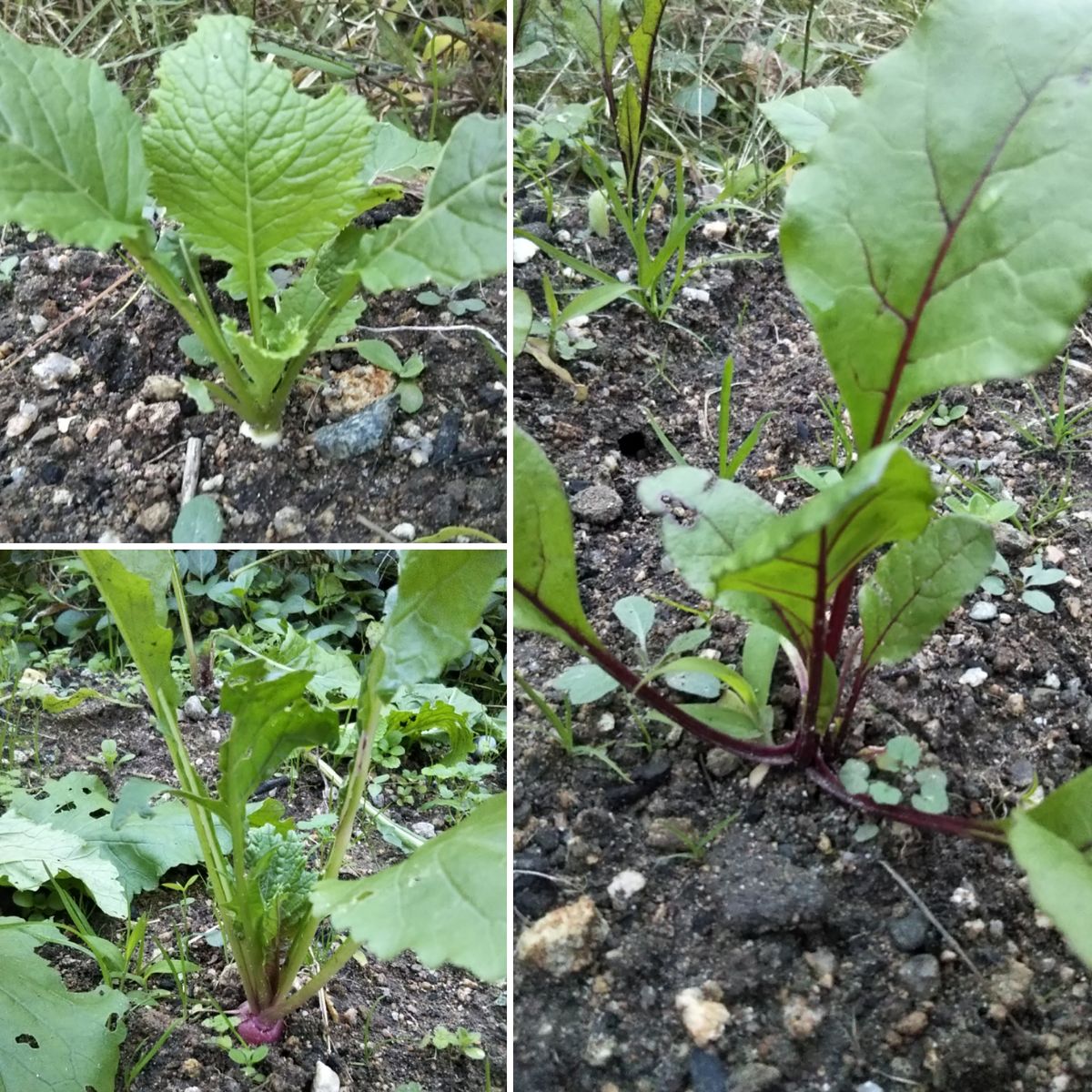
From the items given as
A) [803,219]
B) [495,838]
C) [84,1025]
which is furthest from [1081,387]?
[84,1025]

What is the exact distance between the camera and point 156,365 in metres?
1.14

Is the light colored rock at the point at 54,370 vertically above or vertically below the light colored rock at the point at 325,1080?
above

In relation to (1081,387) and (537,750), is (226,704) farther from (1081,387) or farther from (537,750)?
(1081,387)

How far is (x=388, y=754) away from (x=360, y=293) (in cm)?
56

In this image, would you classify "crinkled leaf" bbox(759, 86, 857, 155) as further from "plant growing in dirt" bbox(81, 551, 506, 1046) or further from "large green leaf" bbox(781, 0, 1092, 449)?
"plant growing in dirt" bbox(81, 551, 506, 1046)

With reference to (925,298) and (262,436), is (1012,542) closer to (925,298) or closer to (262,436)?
(925,298)

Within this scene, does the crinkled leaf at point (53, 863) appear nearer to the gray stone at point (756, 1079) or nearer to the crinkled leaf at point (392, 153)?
the gray stone at point (756, 1079)

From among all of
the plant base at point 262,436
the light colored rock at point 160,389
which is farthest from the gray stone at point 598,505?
the light colored rock at point 160,389

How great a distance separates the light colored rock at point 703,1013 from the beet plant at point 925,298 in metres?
0.21

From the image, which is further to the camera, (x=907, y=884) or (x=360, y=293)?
(x=360, y=293)

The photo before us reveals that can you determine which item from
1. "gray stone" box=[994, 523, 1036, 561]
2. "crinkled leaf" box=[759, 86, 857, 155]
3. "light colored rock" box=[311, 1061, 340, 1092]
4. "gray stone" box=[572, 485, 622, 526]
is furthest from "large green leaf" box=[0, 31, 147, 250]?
"gray stone" box=[994, 523, 1036, 561]

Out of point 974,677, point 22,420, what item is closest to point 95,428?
point 22,420

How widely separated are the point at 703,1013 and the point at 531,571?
0.36 m

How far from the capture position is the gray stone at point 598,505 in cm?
109
